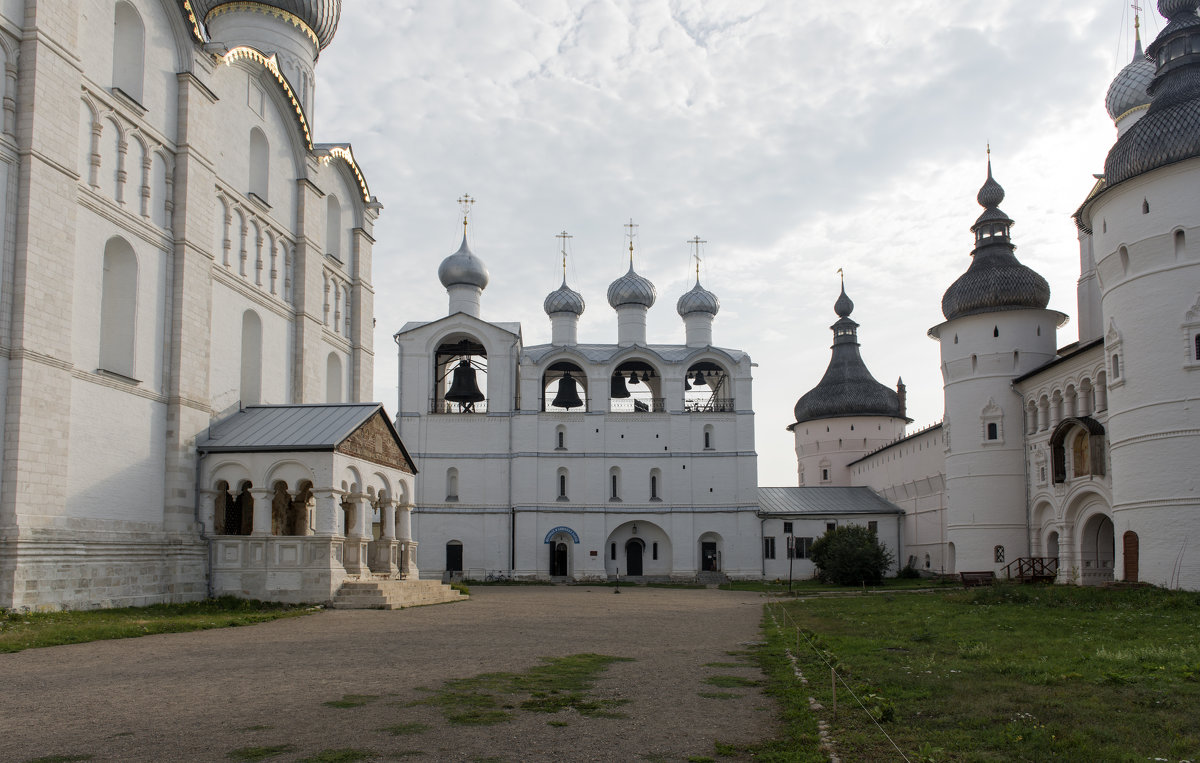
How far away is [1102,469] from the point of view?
28.5 m

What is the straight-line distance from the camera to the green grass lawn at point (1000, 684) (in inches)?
270

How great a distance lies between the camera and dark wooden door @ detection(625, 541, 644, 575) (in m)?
45.4

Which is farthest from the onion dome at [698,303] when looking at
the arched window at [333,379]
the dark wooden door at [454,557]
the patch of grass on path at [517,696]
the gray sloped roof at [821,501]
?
the patch of grass on path at [517,696]

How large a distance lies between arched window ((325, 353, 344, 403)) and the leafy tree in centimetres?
1886

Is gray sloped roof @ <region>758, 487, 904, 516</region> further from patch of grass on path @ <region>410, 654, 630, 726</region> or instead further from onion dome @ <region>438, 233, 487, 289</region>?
patch of grass on path @ <region>410, 654, 630, 726</region>

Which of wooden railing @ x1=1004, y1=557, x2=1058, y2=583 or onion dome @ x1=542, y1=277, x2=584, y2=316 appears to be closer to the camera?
wooden railing @ x1=1004, y1=557, x2=1058, y2=583

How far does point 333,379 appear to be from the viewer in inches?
1216

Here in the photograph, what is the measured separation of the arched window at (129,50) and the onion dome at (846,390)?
42.1m

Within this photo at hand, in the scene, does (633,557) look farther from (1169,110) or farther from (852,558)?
(1169,110)

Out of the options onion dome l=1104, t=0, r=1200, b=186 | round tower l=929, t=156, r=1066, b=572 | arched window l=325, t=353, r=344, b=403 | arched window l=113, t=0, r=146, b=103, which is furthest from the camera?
round tower l=929, t=156, r=1066, b=572

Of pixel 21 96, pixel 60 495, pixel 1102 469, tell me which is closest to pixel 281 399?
pixel 60 495

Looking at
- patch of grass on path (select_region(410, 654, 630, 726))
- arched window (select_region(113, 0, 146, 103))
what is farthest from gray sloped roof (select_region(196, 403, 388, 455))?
patch of grass on path (select_region(410, 654, 630, 726))

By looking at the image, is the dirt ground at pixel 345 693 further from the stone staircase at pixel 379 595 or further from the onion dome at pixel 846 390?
the onion dome at pixel 846 390

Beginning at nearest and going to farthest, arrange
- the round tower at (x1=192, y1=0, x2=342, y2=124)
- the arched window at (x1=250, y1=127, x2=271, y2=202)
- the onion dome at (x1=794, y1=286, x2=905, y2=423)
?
the arched window at (x1=250, y1=127, x2=271, y2=202) → the round tower at (x1=192, y1=0, x2=342, y2=124) → the onion dome at (x1=794, y1=286, x2=905, y2=423)
